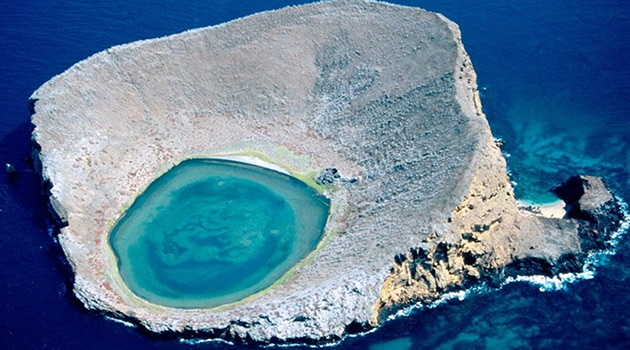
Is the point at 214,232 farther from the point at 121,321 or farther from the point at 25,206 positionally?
the point at 25,206

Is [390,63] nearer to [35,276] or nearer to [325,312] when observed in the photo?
[325,312]

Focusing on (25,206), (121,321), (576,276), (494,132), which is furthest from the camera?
(494,132)

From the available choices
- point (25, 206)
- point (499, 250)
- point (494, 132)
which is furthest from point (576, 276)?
point (25, 206)

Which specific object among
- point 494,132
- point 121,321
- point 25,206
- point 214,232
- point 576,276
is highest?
point 494,132

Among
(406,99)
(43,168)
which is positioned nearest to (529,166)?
(406,99)

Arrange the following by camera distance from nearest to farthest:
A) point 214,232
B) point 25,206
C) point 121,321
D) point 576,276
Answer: point 121,321 → point 576,276 → point 214,232 → point 25,206

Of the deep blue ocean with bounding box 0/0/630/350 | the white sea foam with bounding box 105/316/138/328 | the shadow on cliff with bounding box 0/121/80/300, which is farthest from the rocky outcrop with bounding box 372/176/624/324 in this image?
the shadow on cliff with bounding box 0/121/80/300

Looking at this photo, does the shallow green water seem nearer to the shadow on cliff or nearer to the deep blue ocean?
the shadow on cliff
